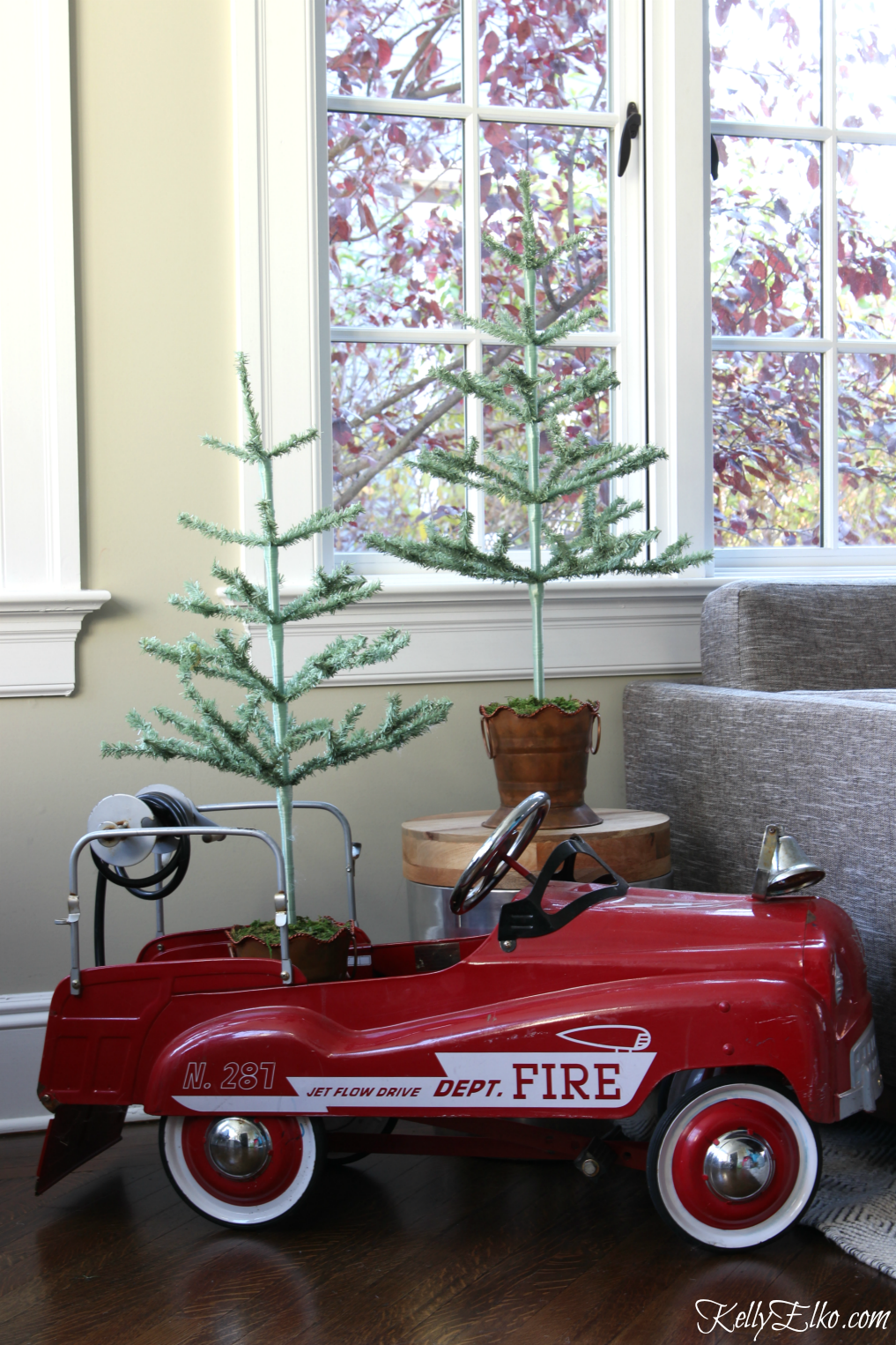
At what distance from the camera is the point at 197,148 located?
197cm

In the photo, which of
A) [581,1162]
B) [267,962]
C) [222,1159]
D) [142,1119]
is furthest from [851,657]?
[142,1119]

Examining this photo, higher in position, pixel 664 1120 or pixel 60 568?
pixel 60 568

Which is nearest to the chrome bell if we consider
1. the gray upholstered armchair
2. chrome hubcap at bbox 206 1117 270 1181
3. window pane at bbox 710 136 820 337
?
the gray upholstered armchair

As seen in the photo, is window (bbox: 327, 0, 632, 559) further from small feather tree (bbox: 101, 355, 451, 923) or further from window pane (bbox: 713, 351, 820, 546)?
small feather tree (bbox: 101, 355, 451, 923)

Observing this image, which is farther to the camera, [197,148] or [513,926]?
[197,148]

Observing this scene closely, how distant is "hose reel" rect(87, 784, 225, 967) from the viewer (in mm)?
1471

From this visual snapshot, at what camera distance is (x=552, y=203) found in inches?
89.7

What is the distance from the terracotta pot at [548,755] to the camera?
170 centimetres

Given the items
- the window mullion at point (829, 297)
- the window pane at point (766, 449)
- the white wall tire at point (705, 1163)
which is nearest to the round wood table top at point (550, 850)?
the white wall tire at point (705, 1163)

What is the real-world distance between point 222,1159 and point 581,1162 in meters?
0.46

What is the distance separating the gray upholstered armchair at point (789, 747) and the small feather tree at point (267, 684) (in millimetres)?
525

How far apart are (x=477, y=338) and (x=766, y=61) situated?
94 cm

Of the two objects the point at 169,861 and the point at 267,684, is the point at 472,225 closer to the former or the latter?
the point at 267,684

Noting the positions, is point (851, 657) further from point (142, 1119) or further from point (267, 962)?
point (142, 1119)
